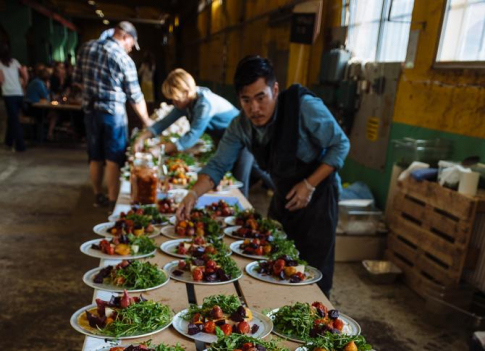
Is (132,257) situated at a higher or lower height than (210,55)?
lower

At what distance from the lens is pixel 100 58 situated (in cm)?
507

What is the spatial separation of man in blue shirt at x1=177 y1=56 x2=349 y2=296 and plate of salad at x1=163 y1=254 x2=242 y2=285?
65cm

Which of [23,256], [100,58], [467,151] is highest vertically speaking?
[100,58]

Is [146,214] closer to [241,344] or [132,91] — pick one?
[241,344]

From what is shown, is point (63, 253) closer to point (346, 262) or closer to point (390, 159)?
point (346, 262)

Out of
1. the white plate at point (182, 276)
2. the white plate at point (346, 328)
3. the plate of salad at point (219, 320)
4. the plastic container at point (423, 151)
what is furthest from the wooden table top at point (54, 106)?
the white plate at point (346, 328)

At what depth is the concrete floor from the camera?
337cm

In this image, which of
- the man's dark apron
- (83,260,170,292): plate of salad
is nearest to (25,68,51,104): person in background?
the man's dark apron

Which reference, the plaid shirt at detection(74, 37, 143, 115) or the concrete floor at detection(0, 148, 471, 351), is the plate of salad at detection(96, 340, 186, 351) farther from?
the plaid shirt at detection(74, 37, 143, 115)

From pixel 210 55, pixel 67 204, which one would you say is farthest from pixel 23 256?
pixel 210 55

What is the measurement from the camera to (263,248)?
235 centimetres

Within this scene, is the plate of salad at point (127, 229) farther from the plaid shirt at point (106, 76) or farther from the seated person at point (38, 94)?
the seated person at point (38, 94)

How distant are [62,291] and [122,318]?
107 inches

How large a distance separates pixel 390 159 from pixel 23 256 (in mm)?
4280
